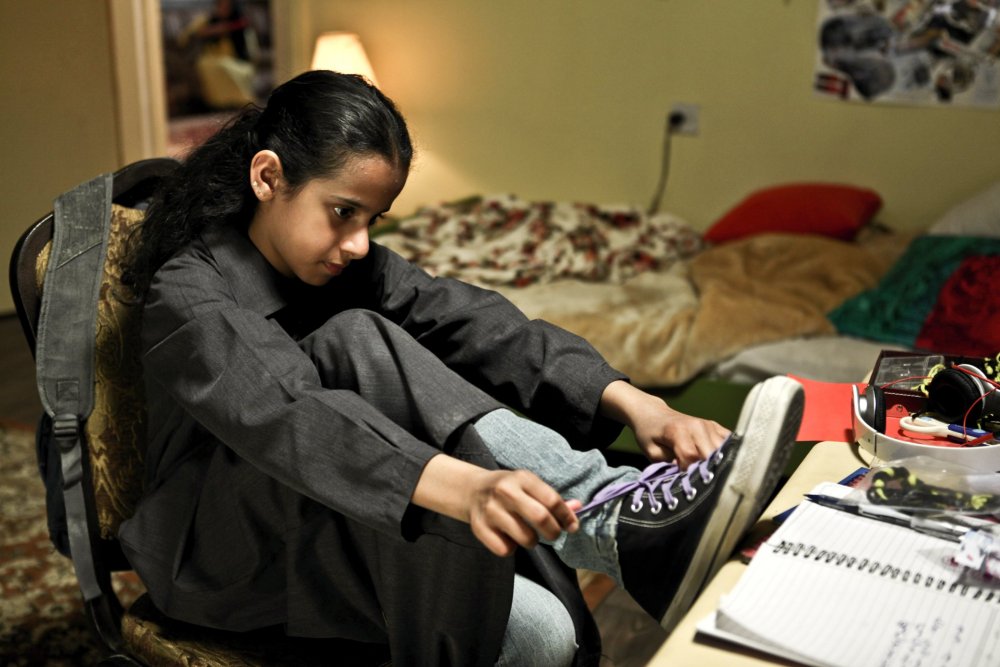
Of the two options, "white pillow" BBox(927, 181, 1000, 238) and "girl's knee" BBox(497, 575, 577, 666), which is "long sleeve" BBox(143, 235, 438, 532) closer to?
"girl's knee" BBox(497, 575, 577, 666)

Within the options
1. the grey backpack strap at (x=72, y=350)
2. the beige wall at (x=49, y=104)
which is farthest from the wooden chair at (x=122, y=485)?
the beige wall at (x=49, y=104)

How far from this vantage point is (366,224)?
1155mm

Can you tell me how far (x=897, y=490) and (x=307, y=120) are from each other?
72 cm

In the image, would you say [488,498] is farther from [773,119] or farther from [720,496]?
[773,119]

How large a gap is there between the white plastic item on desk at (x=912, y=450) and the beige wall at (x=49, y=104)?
10.7 feet

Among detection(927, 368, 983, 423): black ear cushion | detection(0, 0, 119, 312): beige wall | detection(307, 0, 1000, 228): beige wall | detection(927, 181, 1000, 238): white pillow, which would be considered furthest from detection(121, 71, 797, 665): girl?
detection(0, 0, 119, 312): beige wall

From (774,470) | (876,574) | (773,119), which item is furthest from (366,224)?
(773,119)

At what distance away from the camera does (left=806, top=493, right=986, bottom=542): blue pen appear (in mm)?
782

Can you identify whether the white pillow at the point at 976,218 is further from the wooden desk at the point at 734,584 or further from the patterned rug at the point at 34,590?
the patterned rug at the point at 34,590

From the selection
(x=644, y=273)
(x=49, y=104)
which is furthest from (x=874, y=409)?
(x=49, y=104)

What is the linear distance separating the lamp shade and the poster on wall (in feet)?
5.60

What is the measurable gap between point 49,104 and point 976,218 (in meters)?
3.08

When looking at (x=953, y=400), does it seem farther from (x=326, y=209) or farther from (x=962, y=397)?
(x=326, y=209)

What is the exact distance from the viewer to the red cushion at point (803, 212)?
2.99 metres
